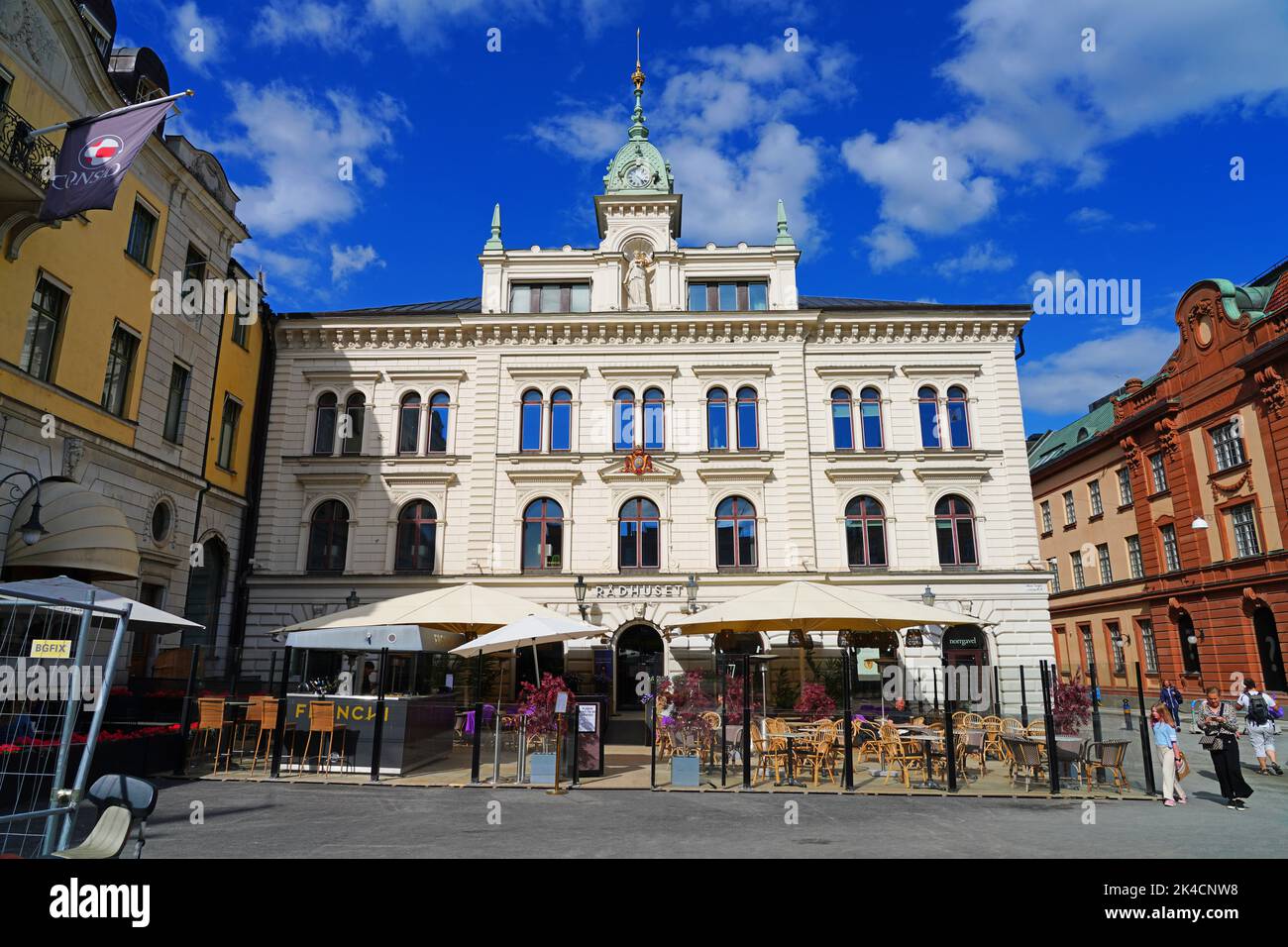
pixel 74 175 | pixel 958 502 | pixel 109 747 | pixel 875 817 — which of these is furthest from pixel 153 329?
pixel 958 502

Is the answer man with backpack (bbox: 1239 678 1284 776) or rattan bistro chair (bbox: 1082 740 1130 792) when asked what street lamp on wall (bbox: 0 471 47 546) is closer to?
rattan bistro chair (bbox: 1082 740 1130 792)

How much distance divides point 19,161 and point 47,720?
423 inches

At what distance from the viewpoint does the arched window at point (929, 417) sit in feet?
92.1

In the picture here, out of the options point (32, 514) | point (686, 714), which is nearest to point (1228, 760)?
point (686, 714)

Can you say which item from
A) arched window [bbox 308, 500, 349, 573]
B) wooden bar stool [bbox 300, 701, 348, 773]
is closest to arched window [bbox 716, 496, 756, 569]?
arched window [bbox 308, 500, 349, 573]

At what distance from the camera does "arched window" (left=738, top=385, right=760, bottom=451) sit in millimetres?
28016

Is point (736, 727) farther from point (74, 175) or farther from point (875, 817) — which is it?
point (74, 175)

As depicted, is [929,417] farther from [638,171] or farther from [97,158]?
[97,158]

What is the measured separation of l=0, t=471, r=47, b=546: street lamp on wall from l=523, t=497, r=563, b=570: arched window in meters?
14.0

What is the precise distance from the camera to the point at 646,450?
91.1ft

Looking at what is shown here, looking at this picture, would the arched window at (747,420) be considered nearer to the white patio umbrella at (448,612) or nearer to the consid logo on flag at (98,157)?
the white patio umbrella at (448,612)

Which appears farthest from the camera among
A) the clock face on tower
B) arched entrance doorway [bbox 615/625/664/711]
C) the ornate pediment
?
the clock face on tower

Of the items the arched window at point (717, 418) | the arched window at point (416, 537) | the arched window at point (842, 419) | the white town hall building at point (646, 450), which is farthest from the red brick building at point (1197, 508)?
the arched window at point (416, 537)
